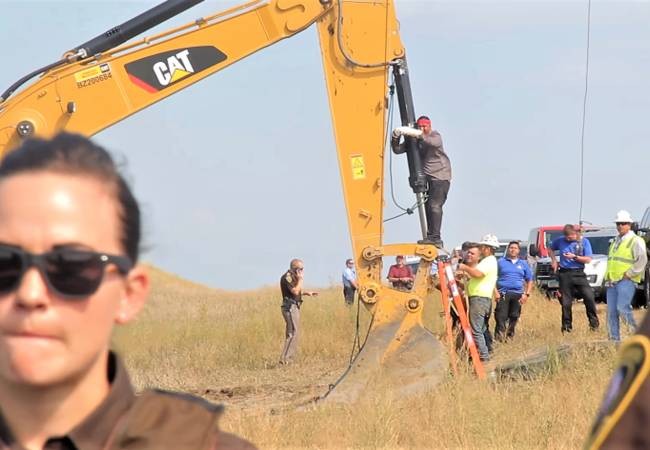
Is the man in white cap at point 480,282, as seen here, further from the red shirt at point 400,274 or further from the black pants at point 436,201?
the red shirt at point 400,274

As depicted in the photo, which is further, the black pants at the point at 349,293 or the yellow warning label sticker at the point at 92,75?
the black pants at the point at 349,293

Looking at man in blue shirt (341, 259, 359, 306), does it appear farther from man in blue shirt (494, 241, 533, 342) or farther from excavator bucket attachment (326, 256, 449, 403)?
excavator bucket attachment (326, 256, 449, 403)

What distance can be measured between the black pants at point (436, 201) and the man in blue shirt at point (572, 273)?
480 cm

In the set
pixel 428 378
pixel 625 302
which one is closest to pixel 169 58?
pixel 428 378

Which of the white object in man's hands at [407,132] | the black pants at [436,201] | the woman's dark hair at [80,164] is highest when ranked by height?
the woman's dark hair at [80,164]

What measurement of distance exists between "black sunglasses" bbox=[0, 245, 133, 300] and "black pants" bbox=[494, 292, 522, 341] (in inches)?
622

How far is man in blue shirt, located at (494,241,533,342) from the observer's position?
57.5 ft

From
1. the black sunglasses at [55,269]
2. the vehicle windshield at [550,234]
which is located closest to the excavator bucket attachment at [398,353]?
the black sunglasses at [55,269]

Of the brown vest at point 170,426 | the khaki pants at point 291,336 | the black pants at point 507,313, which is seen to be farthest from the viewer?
the khaki pants at point 291,336

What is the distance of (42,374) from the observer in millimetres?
1938

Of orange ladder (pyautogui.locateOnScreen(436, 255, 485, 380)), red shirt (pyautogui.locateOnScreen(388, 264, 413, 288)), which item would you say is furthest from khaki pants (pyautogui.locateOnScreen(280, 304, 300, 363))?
orange ladder (pyautogui.locateOnScreen(436, 255, 485, 380))

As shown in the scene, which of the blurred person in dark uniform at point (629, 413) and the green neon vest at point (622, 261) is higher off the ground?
the blurred person in dark uniform at point (629, 413)

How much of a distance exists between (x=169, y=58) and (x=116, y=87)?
694mm

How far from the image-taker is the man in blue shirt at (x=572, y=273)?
17.3 metres
